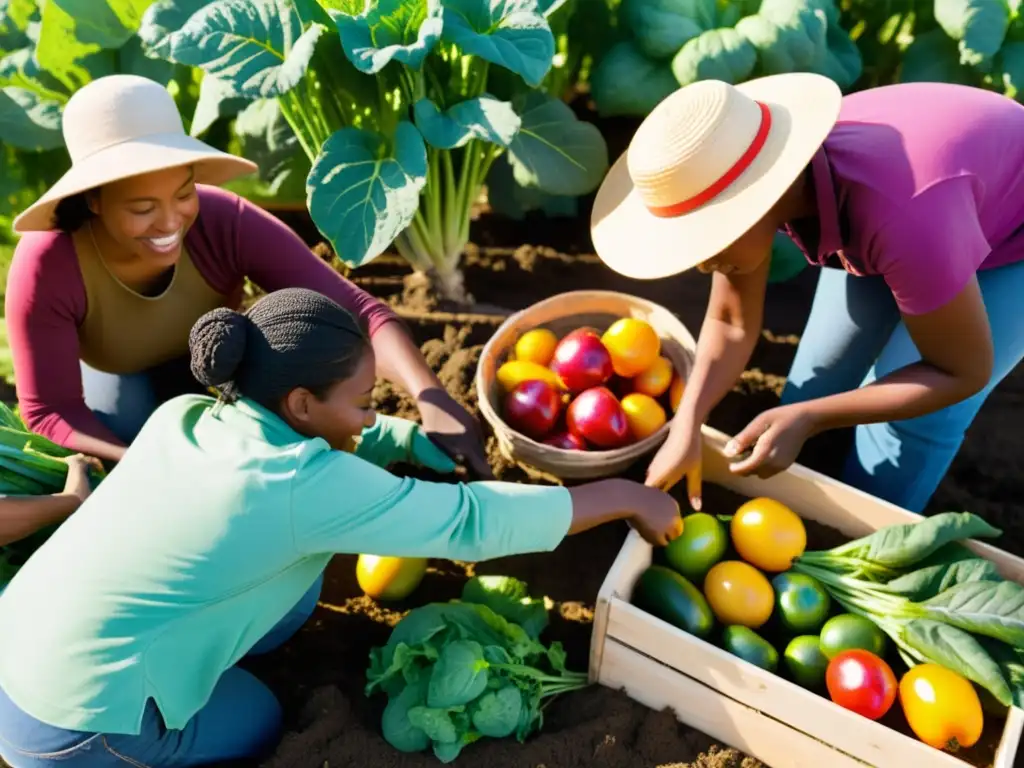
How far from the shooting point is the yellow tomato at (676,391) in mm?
2523

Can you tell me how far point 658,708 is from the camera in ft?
7.11

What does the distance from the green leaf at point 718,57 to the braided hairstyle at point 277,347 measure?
2034 millimetres

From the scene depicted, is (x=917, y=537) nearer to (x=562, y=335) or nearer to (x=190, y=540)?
(x=562, y=335)

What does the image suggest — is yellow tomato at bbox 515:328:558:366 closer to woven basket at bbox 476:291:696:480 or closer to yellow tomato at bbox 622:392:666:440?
woven basket at bbox 476:291:696:480

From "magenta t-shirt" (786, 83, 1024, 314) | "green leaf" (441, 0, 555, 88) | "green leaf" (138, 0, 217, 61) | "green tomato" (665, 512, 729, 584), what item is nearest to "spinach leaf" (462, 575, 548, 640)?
"green tomato" (665, 512, 729, 584)

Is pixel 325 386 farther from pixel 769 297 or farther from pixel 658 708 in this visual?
pixel 769 297

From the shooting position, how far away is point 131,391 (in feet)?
8.39

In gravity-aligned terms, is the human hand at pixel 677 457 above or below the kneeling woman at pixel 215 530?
below

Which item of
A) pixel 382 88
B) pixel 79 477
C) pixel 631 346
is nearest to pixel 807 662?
pixel 631 346

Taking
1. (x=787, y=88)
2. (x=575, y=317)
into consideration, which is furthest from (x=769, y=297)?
(x=787, y=88)

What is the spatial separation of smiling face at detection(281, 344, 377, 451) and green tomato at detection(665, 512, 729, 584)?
97 cm

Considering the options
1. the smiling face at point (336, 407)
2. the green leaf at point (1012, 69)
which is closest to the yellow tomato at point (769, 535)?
the smiling face at point (336, 407)

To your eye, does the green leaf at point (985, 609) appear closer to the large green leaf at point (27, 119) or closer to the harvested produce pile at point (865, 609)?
the harvested produce pile at point (865, 609)

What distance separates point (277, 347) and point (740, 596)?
1.29 m
